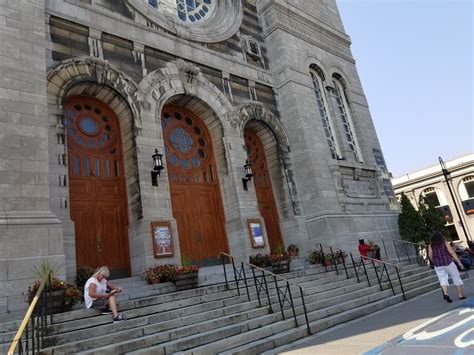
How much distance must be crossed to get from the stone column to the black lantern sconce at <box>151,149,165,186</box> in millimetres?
3121

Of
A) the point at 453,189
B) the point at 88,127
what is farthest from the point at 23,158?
the point at 453,189

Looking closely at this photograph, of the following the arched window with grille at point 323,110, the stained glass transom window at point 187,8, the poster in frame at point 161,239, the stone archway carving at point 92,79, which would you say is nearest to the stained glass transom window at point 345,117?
the arched window with grille at point 323,110

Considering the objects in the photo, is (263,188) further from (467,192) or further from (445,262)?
(467,192)

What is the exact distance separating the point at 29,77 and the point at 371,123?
57.1 ft

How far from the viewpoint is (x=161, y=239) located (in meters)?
10.4

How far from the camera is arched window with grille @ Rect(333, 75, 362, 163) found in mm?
19062

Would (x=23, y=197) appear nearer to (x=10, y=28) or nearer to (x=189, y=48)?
(x=10, y=28)

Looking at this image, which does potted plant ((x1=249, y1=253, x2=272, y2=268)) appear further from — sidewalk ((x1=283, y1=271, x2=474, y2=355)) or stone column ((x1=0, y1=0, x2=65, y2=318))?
stone column ((x1=0, y1=0, x2=65, y2=318))

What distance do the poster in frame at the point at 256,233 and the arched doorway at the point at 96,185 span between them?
427 centimetres

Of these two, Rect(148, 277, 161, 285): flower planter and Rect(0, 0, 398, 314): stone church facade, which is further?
Rect(148, 277, 161, 285): flower planter

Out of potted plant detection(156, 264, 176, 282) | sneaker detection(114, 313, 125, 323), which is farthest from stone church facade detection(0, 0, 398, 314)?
sneaker detection(114, 313, 125, 323)

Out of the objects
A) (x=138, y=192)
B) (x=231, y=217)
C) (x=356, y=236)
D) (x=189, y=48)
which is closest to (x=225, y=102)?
(x=189, y=48)

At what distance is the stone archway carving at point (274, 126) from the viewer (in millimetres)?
14727

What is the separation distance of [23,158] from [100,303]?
400 cm
